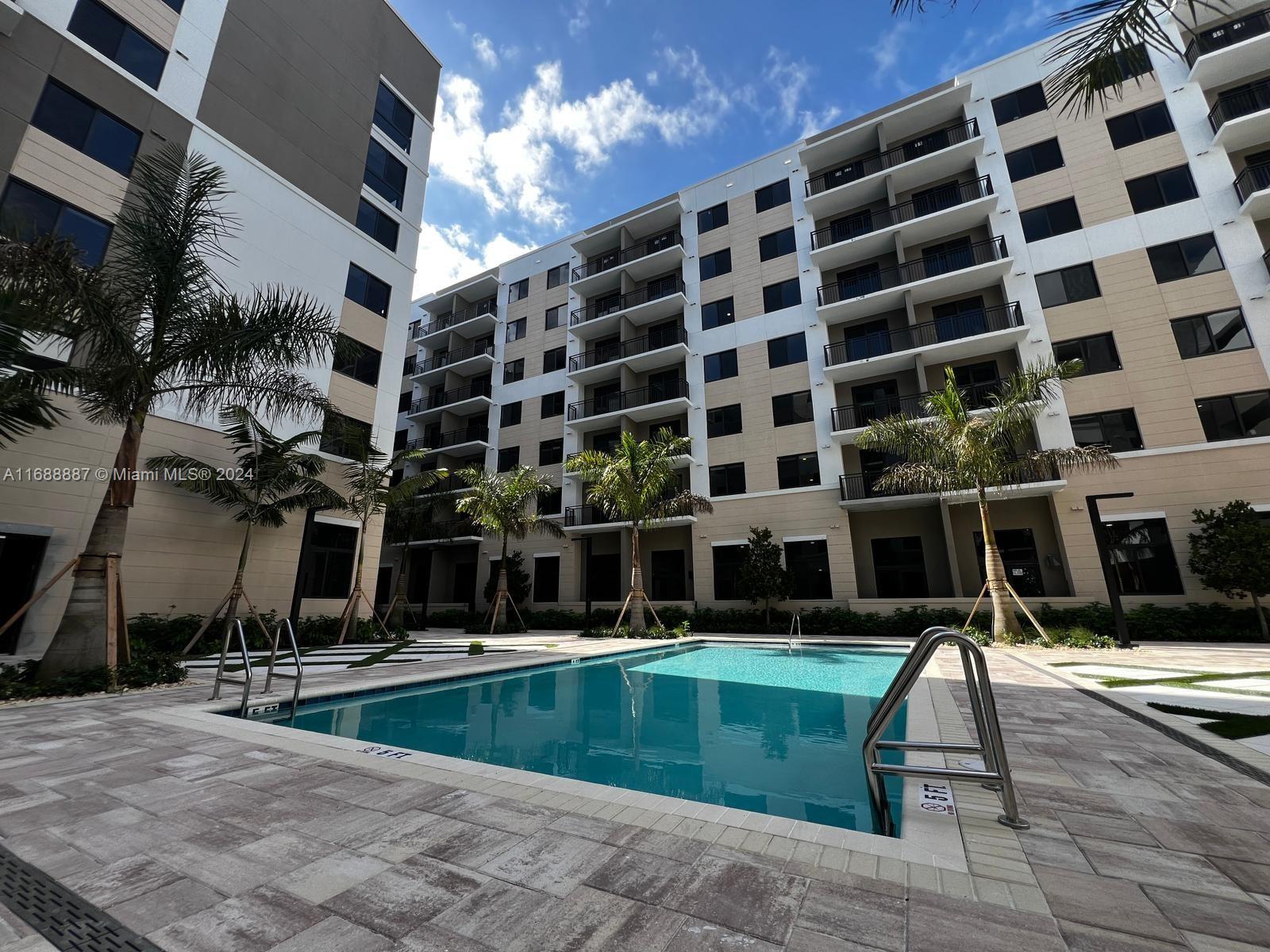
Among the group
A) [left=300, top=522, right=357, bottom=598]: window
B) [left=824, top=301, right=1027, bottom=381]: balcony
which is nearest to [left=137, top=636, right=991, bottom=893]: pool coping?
[left=300, top=522, right=357, bottom=598]: window

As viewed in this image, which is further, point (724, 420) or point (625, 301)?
point (625, 301)

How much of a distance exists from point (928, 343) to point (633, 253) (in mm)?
14804

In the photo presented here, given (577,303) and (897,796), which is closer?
(897,796)

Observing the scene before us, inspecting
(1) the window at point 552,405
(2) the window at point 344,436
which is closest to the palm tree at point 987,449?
(2) the window at point 344,436

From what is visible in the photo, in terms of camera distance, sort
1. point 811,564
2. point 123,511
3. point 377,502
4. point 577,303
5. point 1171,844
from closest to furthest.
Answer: point 1171,844 → point 123,511 → point 377,502 → point 811,564 → point 577,303

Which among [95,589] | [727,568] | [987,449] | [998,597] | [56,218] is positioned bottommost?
[998,597]

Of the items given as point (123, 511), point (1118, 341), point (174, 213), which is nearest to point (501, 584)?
point (123, 511)

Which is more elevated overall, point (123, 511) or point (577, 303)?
point (577, 303)

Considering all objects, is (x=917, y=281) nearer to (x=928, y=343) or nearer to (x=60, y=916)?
(x=928, y=343)

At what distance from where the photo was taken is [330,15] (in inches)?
680

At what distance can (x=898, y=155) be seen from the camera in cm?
2102

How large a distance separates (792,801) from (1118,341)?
19937 mm

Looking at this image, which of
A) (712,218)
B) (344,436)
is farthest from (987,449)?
(712,218)

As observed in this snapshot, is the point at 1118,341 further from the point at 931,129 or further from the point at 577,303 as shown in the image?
the point at 577,303
